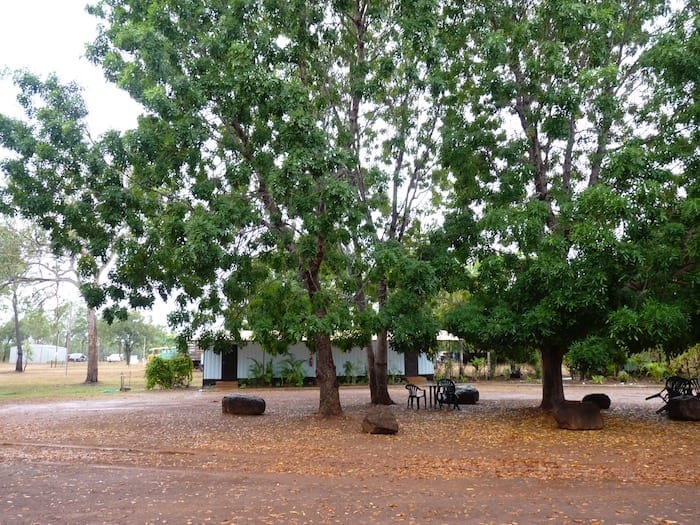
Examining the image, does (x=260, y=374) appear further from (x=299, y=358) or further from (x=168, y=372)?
(x=168, y=372)

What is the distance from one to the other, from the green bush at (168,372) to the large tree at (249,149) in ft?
47.6

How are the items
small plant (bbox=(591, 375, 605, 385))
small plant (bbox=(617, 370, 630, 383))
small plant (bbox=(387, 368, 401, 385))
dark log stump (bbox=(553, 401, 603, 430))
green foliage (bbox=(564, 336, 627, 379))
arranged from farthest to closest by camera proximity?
small plant (bbox=(387, 368, 401, 385)), small plant (bbox=(617, 370, 630, 383)), small plant (bbox=(591, 375, 605, 385)), dark log stump (bbox=(553, 401, 603, 430)), green foliage (bbox=(564, 336, 627, 379))

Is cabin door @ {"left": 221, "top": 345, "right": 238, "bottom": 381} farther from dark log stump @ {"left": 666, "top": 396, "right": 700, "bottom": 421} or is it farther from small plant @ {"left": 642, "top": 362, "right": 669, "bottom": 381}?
dark log stump @ {"left": 666, "top": 396, "right": 700, "bottom": 421}

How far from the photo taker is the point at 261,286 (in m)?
13.4

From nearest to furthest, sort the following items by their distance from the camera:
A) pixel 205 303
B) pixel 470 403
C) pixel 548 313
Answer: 1. pixel 548 313
2. pixel 205 303
3. pixel 470 403

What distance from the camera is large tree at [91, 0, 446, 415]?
431 inches

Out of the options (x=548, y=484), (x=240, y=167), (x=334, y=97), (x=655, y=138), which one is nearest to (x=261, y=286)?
(x=240, y=167)

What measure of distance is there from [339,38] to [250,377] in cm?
1737

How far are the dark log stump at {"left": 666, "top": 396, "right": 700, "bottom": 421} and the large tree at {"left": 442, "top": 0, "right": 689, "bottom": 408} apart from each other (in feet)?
8.07

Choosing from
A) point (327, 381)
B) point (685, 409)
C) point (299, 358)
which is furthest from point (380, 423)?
point (299, 358)

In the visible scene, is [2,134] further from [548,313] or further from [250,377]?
[250,377]

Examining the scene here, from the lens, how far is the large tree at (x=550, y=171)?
10422mm

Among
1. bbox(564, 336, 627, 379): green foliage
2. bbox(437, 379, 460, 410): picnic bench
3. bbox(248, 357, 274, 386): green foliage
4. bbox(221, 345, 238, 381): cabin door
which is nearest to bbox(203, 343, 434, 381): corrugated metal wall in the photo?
bbox(221, 345, 238, 381): cabin door

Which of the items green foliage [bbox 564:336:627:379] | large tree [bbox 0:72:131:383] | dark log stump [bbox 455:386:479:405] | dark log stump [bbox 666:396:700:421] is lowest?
dark log stump [bbox 455:386:479:405]
